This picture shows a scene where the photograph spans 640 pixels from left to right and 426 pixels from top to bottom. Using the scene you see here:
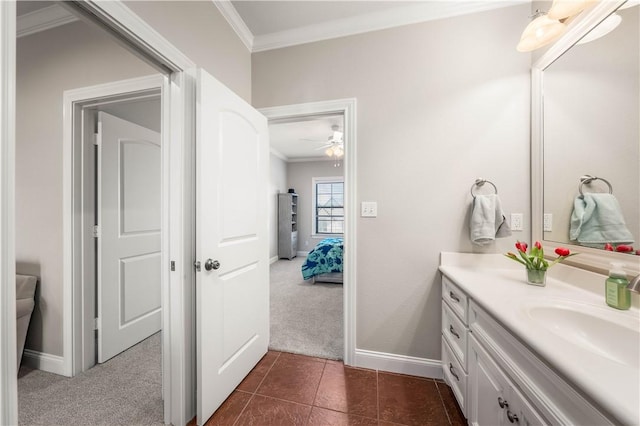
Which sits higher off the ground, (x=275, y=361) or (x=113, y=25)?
(x=113, y=25)

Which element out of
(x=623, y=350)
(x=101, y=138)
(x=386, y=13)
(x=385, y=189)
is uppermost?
(x=386, y=13)

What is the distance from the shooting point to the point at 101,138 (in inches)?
69.8

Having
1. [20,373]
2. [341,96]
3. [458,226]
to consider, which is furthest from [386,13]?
[20,373]

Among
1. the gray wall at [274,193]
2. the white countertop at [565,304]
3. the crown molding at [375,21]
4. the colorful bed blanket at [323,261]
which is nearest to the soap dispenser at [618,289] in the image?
the white countertop at [565,304]

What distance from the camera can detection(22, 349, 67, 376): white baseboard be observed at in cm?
171

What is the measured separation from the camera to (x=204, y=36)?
1.50 m

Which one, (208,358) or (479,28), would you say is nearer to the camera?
(208,358)

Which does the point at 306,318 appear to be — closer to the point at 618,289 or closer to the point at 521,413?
the point at 521,413

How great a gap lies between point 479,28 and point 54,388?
378cm

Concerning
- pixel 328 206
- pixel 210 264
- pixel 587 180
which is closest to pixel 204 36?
pixel 210 264

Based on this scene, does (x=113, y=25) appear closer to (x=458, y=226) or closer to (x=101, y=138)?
(x=101, y=138)

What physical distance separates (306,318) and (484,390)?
6.13 ft

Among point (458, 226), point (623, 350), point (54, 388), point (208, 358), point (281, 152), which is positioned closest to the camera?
point (623, 350)

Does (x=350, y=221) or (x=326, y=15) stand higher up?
(x=326, y=15)
